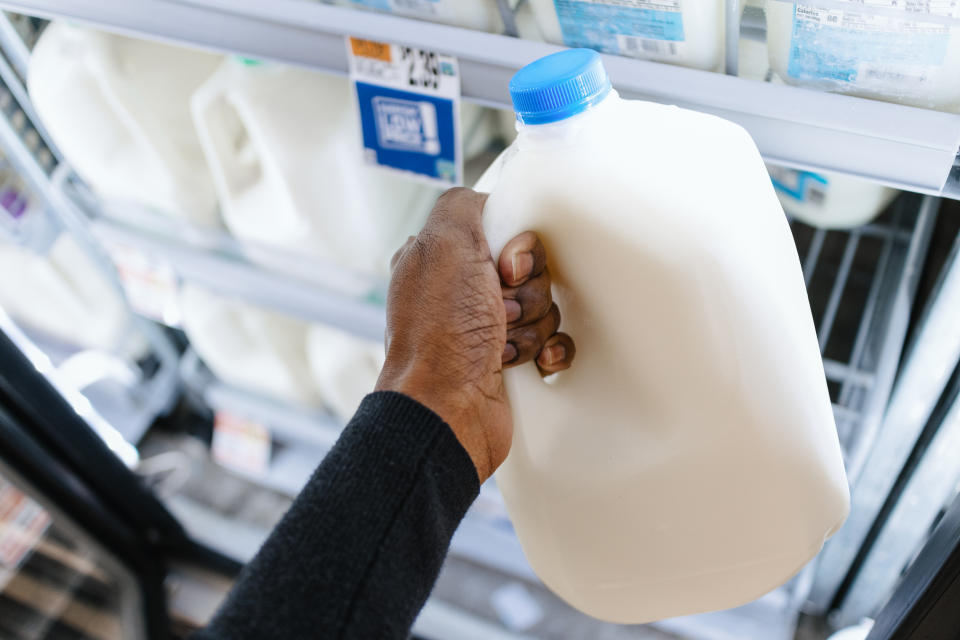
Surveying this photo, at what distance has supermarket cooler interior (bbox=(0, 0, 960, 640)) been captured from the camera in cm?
62

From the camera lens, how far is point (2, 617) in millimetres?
1866

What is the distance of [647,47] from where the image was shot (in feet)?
2.34

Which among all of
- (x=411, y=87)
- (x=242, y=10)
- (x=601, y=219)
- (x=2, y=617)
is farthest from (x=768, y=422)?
(x=2, y=617)

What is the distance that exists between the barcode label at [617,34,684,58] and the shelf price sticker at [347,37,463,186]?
18 cm

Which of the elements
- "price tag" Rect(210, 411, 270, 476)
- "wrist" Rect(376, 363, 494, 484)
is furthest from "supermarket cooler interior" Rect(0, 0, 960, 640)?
"price tag" Rect(210, 411, 270, 476)

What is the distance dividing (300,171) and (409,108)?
0.27 metres

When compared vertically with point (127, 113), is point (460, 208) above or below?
above

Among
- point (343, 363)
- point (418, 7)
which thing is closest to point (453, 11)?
point (418, 7)

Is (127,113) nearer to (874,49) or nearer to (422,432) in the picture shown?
(422,432)

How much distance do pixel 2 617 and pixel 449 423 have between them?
1767 millimetres

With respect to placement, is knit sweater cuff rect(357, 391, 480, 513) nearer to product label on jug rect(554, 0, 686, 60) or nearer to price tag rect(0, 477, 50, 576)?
product label on jug rect(554, 0, 686, 60)

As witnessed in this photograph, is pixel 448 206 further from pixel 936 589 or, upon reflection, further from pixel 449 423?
pixel 936 589

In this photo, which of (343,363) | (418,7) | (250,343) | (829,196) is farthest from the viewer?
(250,343)

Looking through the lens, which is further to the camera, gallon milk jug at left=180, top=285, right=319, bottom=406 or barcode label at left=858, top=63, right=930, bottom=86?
gallon milk jug at left=180, top=285, right=319, bottom=406
